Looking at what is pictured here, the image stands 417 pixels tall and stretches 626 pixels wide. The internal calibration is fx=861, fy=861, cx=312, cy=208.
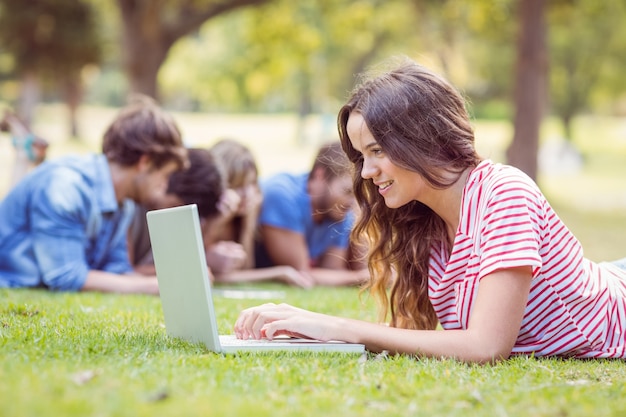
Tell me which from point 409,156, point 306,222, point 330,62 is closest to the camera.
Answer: point 409,156

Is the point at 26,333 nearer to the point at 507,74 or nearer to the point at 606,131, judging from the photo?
the point at 507,74

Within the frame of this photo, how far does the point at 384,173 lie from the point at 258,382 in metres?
1.10

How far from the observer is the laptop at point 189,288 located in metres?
3.09

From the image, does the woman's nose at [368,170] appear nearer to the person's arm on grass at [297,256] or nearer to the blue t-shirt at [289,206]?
the blue t-shirt at [289,206]

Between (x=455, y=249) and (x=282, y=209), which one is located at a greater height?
(x=455, y=249)

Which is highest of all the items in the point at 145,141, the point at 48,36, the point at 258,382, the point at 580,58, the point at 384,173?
the point at 48,36

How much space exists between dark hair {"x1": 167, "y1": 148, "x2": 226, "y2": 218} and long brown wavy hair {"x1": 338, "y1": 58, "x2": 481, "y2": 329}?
9.22 feet

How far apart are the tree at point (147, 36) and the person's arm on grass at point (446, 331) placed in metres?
13.0

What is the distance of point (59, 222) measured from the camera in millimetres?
5918

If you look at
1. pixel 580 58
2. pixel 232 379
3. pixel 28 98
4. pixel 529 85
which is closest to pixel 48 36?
pixel 28 98

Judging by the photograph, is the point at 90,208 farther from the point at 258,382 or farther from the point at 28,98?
the point at 28,98

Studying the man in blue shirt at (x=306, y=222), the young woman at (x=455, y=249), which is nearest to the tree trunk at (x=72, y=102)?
the man in blue shirt at (x=306, y=222)

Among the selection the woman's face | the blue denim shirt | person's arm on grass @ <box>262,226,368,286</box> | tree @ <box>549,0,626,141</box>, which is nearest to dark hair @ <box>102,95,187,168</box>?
the blue denim shirt

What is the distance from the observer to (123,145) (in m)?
6.36
